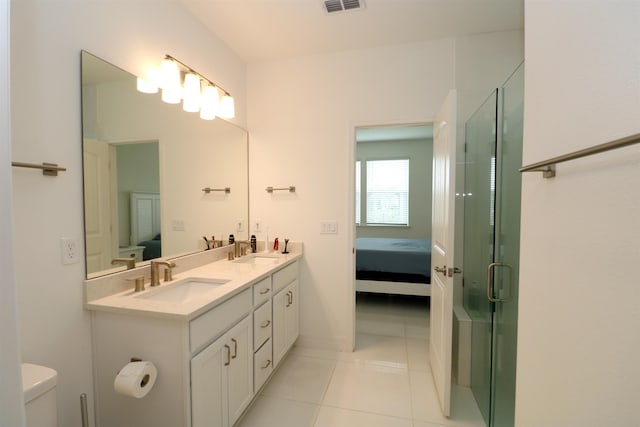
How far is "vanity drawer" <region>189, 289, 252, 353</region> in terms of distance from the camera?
130 centimetres

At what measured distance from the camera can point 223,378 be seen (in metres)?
1.51

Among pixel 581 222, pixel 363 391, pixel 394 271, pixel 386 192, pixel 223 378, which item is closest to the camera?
pixel 581 222

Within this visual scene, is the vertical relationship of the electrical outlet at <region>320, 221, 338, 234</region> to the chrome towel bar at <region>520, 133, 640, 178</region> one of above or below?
below

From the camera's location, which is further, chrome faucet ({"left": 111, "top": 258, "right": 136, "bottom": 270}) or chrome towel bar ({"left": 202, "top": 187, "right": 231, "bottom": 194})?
chrome towel bar ({"left": 202, "top": 187, "right": 231, "bottom": 194})

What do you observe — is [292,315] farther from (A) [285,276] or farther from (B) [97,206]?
(B) [97,206]

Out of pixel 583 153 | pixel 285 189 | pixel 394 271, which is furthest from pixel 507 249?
pixel 394 271

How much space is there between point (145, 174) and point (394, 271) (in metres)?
2.83

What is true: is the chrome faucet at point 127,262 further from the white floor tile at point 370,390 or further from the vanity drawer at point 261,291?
the white floor tile at point 370,390

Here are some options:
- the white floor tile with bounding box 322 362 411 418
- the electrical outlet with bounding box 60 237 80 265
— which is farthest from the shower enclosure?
the electrical outlet with bounding box 60 237 80 265

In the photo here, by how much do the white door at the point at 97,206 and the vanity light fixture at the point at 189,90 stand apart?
1.63 ft

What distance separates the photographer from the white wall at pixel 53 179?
114 cm

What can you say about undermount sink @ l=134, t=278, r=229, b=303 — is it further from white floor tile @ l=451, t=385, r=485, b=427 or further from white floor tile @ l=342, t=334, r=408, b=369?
white floor tile @ l=451, t=385, r=485, b=427

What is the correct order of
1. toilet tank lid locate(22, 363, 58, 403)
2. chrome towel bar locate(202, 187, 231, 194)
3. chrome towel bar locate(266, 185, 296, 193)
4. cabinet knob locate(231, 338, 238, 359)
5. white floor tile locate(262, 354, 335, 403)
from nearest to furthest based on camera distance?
toilet tank lid locate(22, 363, 58, 403) → cabinet knob locate(231, 338, 238, 359) → white floor tile locate(262, 354, 335, 403) → chrome towel bar locate(202, 187, 231, 194) → chrome towel bar locate(266, 185, 296, 193)

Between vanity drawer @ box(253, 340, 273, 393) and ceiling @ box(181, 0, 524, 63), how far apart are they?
2.37 meters
